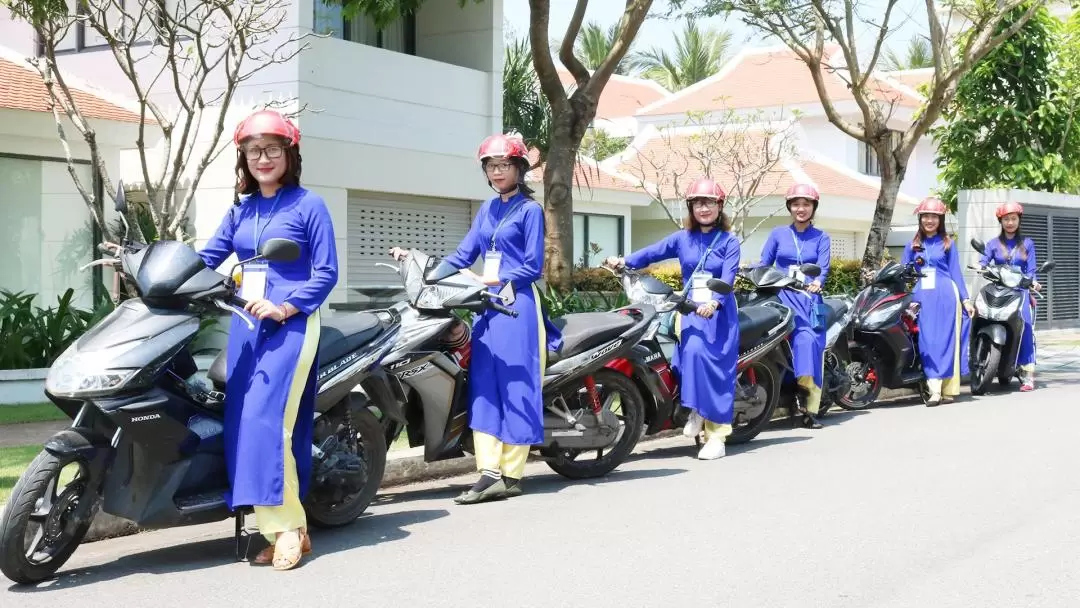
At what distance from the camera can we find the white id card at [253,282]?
18.7ft

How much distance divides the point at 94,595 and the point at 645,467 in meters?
4.29

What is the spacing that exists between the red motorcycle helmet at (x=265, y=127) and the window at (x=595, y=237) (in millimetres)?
21097

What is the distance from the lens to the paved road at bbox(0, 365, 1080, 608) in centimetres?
516

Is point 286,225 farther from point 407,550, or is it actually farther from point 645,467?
point 645,467

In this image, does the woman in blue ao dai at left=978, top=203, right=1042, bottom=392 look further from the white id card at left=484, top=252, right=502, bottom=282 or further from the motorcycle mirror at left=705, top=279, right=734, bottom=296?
the white id card at left=484, top=252, right=502, bottom=282

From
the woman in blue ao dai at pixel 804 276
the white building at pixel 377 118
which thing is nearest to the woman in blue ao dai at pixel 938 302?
the woman in blue ao dai at pixel 804 276

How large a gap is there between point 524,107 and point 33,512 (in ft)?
52.2

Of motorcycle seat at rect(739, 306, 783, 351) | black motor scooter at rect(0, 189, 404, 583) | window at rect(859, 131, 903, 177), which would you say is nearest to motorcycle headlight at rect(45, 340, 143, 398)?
black motor scooter at rect(0, 189, 404, 583)

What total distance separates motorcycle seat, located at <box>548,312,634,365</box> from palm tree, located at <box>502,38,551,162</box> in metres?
12.2

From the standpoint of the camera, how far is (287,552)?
5652 mm

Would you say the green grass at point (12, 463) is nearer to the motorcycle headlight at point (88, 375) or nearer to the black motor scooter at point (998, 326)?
the motorcycle headlight at point (88, 375)

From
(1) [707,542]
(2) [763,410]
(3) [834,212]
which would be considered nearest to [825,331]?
(2) [763,410]

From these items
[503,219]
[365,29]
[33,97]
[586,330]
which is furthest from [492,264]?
[365,29]

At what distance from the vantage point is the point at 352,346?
6297mm
